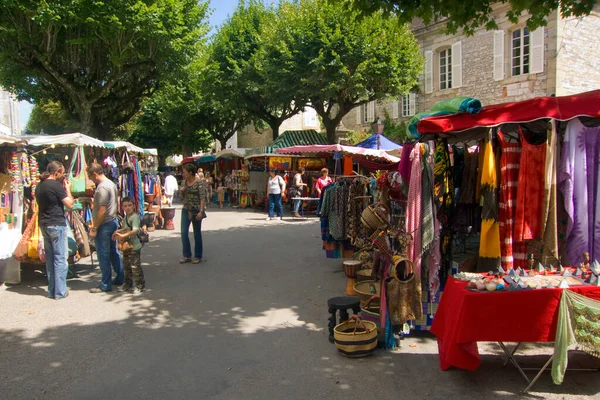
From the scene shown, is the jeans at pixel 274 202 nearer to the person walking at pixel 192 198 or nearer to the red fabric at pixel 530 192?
the person walking at pixel 192 198

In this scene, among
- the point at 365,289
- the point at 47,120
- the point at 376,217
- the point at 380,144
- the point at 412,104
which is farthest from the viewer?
the point at 47,120

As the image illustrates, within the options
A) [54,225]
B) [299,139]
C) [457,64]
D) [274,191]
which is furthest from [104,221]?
[457,64]

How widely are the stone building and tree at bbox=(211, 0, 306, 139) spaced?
23.8ft

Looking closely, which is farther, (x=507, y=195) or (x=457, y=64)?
(x=457, y=64)

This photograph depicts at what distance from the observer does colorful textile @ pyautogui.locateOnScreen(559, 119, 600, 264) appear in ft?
13.9

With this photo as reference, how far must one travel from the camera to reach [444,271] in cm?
479

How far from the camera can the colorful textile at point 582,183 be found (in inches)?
167

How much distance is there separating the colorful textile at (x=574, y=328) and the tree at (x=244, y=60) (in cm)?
2081

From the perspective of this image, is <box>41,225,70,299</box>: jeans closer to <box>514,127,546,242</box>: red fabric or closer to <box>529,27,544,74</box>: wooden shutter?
<box>514,127,546,242</box>: red fabric

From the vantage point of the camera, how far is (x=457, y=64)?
67.7 ft

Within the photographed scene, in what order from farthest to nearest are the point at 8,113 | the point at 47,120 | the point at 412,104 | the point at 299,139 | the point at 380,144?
1. the point at 47,120
2. the point at 8,113
3. the point at 412,104
4. the point at 299,139
5. the point at 380,144

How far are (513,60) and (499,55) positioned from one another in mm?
589

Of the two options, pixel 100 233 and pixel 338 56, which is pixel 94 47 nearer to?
pixel 338 56

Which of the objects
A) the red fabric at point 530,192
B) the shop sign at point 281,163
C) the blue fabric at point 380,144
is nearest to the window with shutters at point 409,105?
the shop sign at point 281,163
